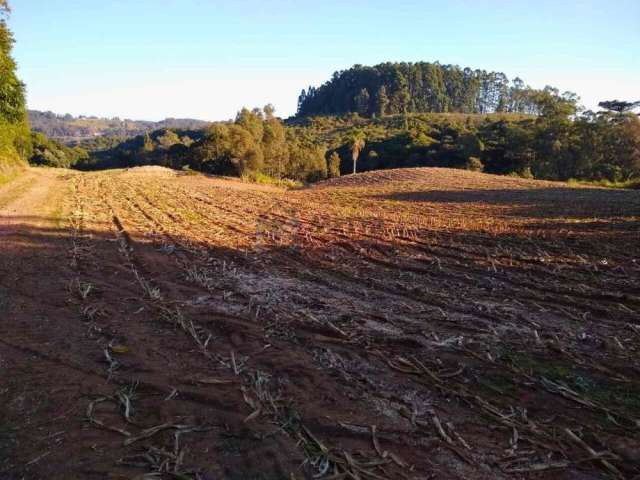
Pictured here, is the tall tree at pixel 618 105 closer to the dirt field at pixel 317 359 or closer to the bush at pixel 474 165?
the bush at pixel 474 165

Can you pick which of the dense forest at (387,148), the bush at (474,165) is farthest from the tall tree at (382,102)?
the bush at (474,165)

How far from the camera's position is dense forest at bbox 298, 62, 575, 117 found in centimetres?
12889

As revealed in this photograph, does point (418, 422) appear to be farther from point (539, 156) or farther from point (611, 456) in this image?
point (539, 156)

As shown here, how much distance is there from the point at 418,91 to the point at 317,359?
14200 cm

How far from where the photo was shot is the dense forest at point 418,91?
5074 inches

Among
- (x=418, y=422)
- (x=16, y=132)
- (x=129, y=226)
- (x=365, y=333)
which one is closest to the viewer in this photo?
(x=418, y=422)

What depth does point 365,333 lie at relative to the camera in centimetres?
587

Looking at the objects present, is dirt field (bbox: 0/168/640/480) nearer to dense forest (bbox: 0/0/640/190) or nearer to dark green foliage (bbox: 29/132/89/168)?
dense forest (bbox: 0/0/640/190)

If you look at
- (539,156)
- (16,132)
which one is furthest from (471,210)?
(539,156)

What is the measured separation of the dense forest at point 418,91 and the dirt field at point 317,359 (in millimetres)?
121791

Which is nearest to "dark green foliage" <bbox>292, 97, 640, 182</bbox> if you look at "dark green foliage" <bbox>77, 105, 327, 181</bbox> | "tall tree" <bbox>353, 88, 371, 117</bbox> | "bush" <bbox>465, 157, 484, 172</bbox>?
"bush" <bbox>465, 157, 484, 172</bbox>

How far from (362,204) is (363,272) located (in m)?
13.2

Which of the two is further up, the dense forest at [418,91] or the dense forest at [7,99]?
the dense forest at [418,91]

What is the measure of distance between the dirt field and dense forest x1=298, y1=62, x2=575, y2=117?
12179cm
